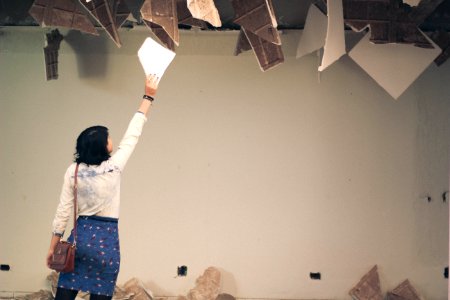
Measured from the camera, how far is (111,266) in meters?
4.04

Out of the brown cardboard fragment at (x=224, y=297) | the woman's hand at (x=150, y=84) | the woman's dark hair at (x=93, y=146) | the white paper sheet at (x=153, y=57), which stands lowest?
the brown cardboard fragment at (x=224, y=297)

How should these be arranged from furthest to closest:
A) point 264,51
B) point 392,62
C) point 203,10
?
1. point 392,62
2. point 264,51
3. point 203,10

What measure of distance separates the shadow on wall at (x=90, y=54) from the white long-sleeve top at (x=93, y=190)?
2.23 metres

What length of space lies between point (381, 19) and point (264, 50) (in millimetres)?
820

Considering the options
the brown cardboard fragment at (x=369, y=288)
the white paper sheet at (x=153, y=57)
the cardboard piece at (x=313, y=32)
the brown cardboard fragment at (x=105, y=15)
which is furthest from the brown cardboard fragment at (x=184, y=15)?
the brown cardboard fragment at (x=369, y=288)

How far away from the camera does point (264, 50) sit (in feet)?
17.6

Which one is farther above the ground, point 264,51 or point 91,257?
point 264,51

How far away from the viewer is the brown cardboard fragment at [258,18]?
4.85 m

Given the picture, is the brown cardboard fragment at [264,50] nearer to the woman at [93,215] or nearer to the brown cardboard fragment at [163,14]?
the brown cardboard fragment at [163,14]

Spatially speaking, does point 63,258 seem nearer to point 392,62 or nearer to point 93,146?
point 93,146

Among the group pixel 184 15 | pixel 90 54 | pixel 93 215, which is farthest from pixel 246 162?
pixel 93 215

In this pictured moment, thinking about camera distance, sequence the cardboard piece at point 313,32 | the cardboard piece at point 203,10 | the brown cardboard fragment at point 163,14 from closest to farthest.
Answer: the cardboard piece at point 203,10 → the brown cardboard fragment at point 163,14 → the cardboard piece at point 313,32

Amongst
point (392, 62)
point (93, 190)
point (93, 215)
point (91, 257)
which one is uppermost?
point (392, 62)

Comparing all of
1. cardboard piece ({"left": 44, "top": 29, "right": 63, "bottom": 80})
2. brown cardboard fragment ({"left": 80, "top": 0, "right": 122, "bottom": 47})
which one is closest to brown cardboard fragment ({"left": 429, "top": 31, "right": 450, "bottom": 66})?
brown cardboard fragment ({"left": 80, "top": 0, "right": 122, "bottom": 47})
